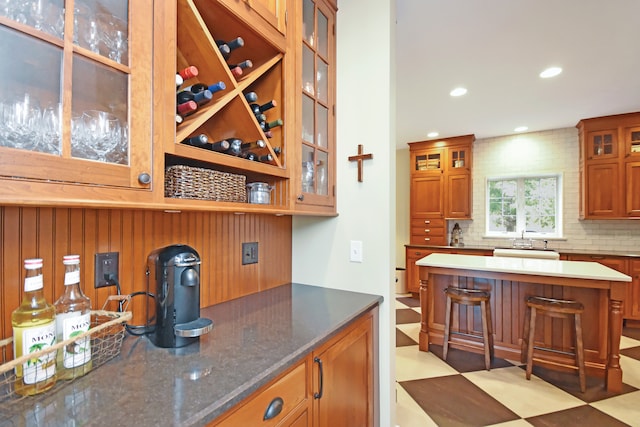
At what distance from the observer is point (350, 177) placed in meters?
1.72

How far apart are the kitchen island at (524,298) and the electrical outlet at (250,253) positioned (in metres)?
1.92

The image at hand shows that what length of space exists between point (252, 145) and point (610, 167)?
489 centimetres

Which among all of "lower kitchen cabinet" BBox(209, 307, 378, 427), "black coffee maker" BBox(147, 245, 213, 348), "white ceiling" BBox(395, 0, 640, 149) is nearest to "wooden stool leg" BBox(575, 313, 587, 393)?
"lower kitchen cabinet" BBox(209, 307, 378, 427)

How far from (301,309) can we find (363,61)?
1.38 metres

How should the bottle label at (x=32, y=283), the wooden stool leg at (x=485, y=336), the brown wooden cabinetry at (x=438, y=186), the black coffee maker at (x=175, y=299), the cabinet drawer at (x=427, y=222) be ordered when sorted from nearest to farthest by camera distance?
the bottle label at (x=32, y=283), the black coffee maker at (x=175, y=299), the wooden stool leg at (x=485, y=336), the brown wooden cabinetry at (x=438, y=186), the cabinet drawer at (x=427, y=222)

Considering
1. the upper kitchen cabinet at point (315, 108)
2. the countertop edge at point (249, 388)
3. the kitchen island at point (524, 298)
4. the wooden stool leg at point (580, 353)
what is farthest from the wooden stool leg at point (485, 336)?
the countertop edge at point (249, 388)

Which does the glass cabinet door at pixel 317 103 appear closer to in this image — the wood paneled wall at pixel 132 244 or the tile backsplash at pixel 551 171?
the wood paneled wall at pixel 132 244

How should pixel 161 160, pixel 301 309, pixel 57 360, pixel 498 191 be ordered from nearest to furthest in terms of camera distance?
pixel 57 360 → pixel 161 160 → pixel 301 309 → pixel 498 191

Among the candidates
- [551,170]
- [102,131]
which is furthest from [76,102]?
[551,170]

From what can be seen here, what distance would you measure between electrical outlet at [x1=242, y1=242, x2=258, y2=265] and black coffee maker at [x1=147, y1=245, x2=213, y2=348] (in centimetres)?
58

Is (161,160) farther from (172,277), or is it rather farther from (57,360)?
(57,360)

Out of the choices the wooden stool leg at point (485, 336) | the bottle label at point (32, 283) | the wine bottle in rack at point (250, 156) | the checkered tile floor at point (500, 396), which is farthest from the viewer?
the wooden stool leg at point (485, 336)

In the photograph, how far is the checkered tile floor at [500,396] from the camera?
1955 mm

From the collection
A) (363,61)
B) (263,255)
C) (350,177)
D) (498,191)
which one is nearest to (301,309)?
(263,255)
